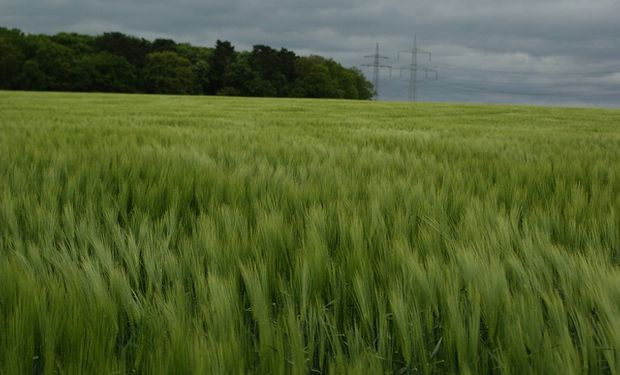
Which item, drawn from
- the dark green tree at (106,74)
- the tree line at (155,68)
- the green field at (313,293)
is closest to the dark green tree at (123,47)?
the tree line at (155,68)

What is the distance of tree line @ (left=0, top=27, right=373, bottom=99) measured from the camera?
5912cm

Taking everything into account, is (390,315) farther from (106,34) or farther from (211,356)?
(106,34)

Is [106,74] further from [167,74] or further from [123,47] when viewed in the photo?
[167,74]

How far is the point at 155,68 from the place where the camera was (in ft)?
206

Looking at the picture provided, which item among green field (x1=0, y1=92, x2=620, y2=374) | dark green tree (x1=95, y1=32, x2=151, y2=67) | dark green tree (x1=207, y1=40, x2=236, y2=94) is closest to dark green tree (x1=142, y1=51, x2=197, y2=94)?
dark green tree (x1=95, y1=32, x2=151, y2=67)

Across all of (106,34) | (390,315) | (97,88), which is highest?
(106,34)

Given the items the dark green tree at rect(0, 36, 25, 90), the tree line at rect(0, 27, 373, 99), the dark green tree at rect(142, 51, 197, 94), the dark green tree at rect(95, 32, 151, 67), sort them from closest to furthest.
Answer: the dark green tree at rect(0, 36, 25, 90)
the tree line at rect(0, 27, 373, 99)
the dark green tree at rect(142, 51, 197, 94)
the dark green tree at rect(95, 32, 151, 67)

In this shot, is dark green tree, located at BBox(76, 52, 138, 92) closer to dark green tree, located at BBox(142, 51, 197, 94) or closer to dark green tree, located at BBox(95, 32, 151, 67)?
dark green tree, located at BBox(142, 51, 197, 94)

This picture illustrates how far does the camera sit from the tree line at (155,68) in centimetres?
5912

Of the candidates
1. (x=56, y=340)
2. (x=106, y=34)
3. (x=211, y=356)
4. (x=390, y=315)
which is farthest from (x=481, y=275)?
(x=106, y=34)

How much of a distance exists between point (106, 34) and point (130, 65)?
1014 centimetres

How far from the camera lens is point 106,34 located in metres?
68.1

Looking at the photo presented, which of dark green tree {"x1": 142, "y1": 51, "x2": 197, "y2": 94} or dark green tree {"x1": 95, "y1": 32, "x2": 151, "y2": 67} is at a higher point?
dark green tree {"x1": 95, "y1": 32, "x2": 151, "y2": 67}

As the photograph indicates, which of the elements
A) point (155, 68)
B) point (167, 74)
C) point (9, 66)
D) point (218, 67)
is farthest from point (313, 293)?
point (218, 67)
